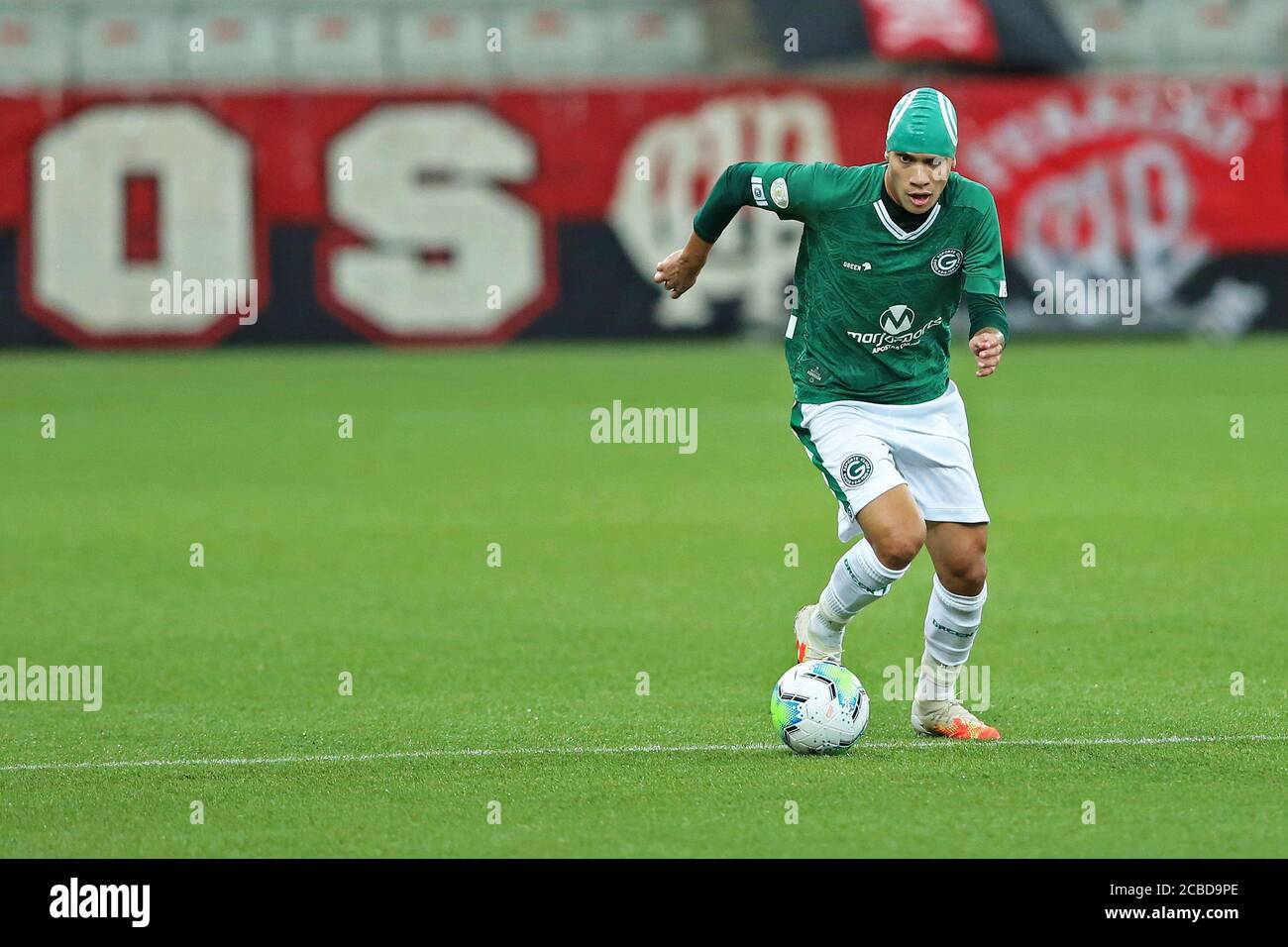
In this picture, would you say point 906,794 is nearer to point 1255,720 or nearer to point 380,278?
point 1255,720

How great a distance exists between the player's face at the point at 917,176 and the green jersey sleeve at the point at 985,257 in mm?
211

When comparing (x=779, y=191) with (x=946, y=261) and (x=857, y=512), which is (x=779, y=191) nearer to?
(x=946, y=261)

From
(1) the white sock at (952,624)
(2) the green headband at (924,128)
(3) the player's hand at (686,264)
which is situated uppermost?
(2) the green headband at (924,128)

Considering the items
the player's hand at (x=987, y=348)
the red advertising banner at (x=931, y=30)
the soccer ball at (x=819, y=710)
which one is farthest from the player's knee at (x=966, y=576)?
the red advertising banner at (x=931, y=30)

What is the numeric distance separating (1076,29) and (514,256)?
8.94m

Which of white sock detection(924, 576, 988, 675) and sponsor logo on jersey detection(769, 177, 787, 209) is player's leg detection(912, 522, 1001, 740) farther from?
sponsor logo on jersey detection(769, 177, 787, 209)

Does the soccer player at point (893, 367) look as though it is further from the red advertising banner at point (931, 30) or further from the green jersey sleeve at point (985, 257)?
the red advertising banner at point (931, 30)

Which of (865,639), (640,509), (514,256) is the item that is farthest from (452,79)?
(865,639)

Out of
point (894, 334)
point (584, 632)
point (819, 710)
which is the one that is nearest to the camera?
point (819, 710)

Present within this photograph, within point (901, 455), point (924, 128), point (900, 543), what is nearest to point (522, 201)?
point (901, 455)

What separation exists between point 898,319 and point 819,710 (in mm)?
1389

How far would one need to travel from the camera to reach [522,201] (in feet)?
82.0

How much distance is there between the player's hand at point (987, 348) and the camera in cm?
686

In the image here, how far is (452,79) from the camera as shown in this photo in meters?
26.1
